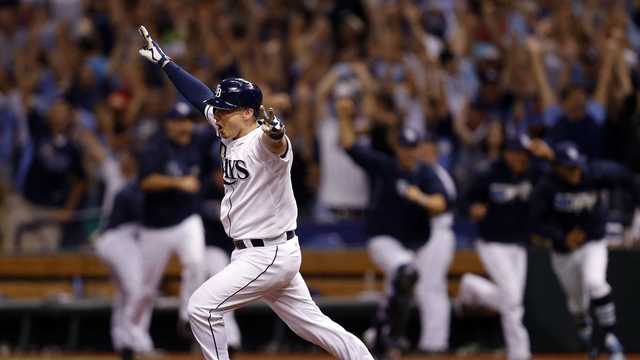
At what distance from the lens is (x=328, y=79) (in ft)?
49.7

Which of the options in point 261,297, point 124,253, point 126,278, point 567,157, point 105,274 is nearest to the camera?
point 261,297

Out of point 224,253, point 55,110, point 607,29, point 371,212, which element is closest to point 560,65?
point 607,29

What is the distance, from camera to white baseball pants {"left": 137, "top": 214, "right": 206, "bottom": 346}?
11.9 meters

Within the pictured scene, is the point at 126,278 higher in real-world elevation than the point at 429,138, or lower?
lower

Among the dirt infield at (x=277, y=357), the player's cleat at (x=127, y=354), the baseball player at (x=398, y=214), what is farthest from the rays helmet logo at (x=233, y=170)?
the dirt infield at (x=277, y=357)

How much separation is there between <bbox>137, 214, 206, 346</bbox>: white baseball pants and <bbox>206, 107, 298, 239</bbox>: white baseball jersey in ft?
12.9

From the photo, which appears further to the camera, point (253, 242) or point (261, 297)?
point (261, 297)

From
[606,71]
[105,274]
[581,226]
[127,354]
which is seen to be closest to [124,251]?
[127,354]

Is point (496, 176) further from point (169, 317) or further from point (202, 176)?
point (169, 317)

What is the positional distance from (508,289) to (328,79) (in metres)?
4.10

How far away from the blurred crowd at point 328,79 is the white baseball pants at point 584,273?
1.88 meters

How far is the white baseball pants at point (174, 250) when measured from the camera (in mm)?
11891

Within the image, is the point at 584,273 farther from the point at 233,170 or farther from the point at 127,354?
the point at 233,170

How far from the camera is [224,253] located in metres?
13.0
